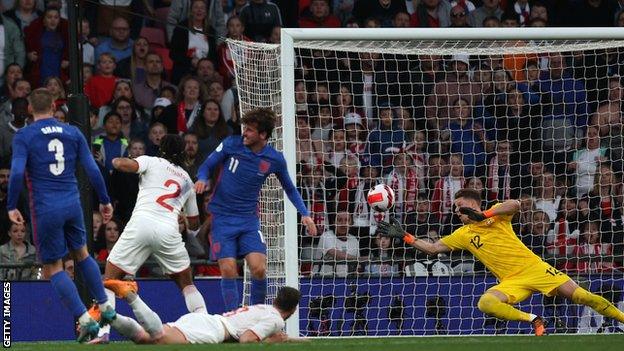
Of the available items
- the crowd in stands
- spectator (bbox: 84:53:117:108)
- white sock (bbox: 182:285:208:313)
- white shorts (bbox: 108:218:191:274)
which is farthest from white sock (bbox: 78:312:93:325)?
spectator (bbox: 84:53:117:108)

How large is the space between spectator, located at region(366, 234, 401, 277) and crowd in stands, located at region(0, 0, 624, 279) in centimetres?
3

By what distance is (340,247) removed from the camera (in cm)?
1563

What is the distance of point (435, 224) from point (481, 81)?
69.6 inches

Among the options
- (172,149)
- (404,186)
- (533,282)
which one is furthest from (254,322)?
(404,186)

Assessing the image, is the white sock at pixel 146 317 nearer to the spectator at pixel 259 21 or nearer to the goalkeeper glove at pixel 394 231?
the goalkeeper glove at pixel 394 231

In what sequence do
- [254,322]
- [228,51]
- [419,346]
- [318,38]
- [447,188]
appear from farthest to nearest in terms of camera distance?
[228,51]
[447,188]
[318,38]
[254,322]
[419,346]

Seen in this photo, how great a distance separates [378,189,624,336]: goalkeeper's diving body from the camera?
13.5 metres

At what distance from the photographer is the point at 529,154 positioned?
1658cm

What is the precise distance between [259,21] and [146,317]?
26.7ft

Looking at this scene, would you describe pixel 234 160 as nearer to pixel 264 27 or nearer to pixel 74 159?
pixel 74 159

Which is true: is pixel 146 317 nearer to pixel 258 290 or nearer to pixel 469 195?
pixel 258 290

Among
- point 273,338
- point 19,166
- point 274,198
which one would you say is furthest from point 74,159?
point 274,198

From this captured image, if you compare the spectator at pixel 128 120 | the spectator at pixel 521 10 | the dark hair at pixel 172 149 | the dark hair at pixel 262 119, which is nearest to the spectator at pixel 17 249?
the spectator at pixel 128 120

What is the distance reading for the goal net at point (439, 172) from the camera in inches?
595
